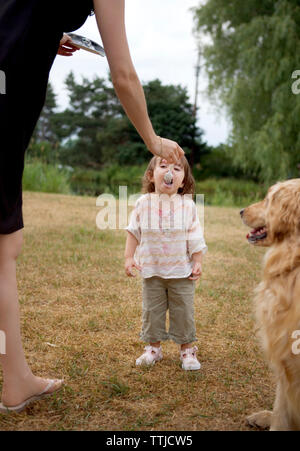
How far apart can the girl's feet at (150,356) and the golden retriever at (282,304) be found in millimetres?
747

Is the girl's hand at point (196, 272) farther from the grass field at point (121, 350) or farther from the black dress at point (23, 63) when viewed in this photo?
the black dress at point (23, 63)

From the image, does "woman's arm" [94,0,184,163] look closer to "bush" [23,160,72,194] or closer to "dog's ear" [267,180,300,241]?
"dog's ear" [267,180,300,241]

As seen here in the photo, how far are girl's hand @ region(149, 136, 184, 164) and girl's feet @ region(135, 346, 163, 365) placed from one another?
119 centimetres

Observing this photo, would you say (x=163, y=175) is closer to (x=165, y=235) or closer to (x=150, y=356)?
(x=165, y=235)

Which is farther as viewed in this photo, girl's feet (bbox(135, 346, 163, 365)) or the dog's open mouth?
girl's feet (bbox(135, 346, 163, 365))

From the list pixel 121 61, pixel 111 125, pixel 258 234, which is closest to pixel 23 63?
pixel 121 61

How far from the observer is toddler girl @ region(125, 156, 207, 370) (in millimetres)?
2500

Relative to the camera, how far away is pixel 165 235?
253 cm

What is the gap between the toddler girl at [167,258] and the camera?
98.4 inches

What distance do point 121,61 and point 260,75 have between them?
1406cm

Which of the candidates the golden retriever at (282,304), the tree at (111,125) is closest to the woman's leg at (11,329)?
the golden retriever at (282,304)

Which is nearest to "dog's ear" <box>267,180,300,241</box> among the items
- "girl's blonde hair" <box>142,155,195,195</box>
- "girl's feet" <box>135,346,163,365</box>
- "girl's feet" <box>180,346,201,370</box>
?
"girl's blonde hair" <box>142,155,195,195</box>
